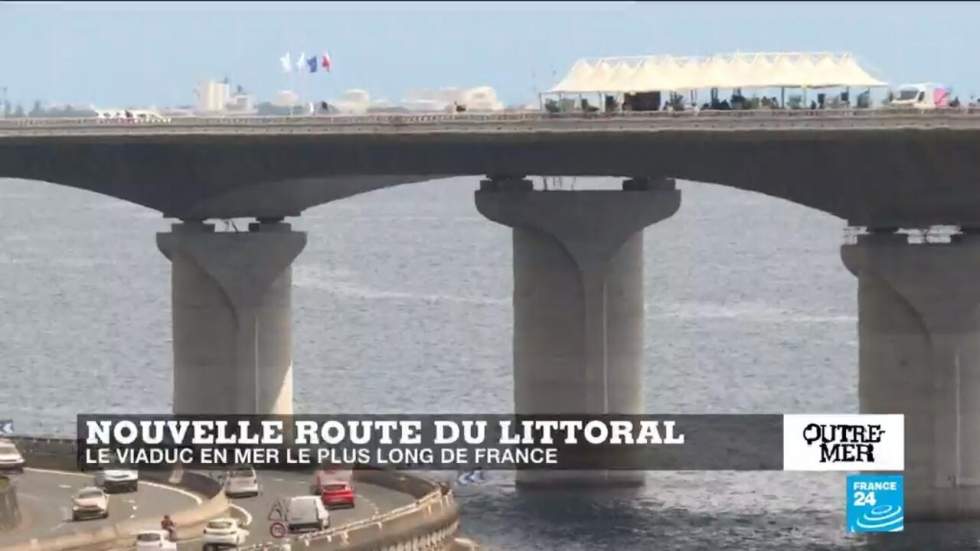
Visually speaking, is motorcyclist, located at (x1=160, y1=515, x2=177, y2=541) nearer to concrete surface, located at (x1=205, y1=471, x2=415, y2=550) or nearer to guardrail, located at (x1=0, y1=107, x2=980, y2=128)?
concrete surface, located at (x1=205, y1=471, x2=415, y2=550)

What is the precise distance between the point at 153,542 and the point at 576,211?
149 ft

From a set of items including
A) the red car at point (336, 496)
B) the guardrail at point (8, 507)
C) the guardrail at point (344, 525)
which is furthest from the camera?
the red car at point (336, 496)

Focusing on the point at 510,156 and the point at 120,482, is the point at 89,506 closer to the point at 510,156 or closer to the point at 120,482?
the point at 120,482

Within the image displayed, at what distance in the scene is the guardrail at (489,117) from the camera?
330ft

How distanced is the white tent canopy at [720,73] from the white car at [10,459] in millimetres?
34544

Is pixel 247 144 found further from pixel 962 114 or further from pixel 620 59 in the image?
pixel 962 114

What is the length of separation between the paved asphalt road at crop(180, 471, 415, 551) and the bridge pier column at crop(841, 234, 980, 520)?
20673mm

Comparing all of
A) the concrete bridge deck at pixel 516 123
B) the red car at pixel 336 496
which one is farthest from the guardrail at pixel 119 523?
the concrete bridge deck at pixel 516 123

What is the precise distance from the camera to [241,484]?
84625 millimetres

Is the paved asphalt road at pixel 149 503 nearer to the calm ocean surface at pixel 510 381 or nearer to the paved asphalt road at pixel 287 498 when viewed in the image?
the paved asphalt road at pixel 287 498

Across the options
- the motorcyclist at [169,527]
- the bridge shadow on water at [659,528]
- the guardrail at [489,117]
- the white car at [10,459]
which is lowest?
the bridge shadow on water at [659,528]

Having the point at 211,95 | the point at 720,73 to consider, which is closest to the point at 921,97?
the point at 720,73

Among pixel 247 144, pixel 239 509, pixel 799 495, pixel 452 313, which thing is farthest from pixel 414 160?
pixel 452 313

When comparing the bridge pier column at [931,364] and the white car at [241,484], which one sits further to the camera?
the bridge pier column at [931,364]
